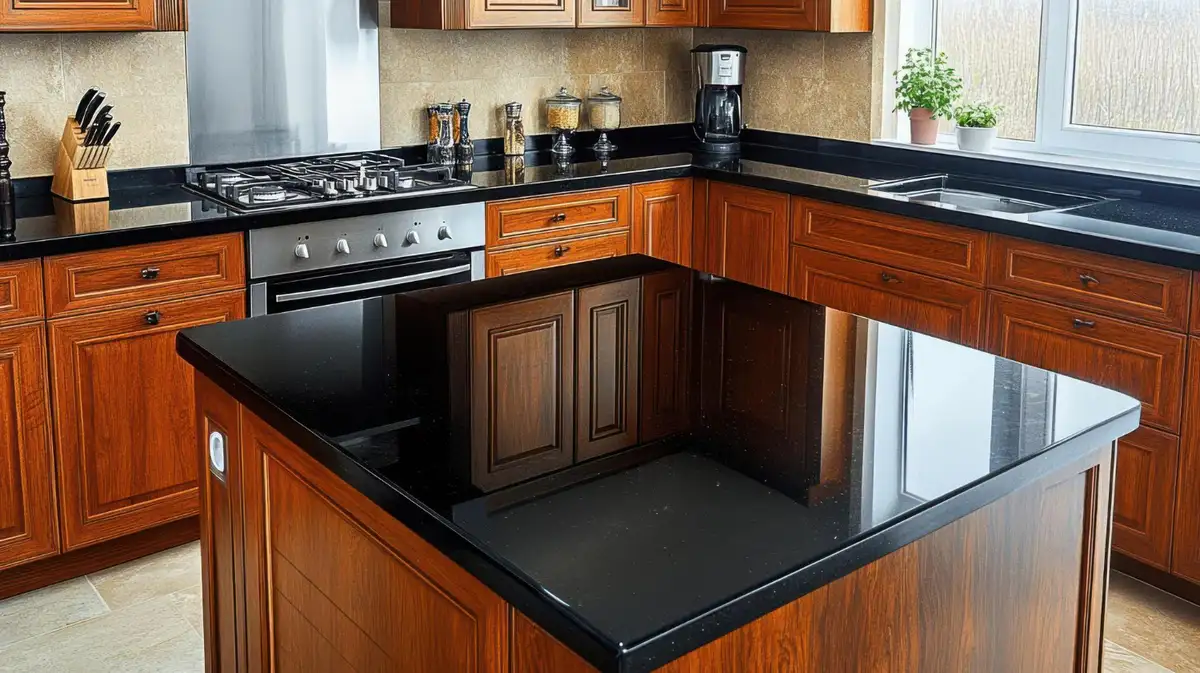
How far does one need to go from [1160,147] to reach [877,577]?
9.23ft

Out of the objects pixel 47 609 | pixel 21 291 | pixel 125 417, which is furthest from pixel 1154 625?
pixel 21 291

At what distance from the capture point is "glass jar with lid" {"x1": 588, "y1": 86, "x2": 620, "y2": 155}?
465cm

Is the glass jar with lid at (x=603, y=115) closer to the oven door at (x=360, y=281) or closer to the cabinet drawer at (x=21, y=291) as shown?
the oven door at (x=360, y=281)

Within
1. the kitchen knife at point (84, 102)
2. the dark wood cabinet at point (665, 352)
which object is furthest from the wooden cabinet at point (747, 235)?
the kitchen knife at point (84, 102)

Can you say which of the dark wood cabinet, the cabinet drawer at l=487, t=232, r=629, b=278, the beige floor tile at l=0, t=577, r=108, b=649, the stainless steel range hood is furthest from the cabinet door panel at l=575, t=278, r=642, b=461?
the stainless steel range hood

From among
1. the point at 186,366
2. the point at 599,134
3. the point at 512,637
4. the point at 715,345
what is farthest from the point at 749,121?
the point at 512,637

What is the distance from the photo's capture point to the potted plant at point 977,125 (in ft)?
A: 13.5

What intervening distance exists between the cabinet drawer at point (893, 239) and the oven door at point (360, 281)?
1095mm

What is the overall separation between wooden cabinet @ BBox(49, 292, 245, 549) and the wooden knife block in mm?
533

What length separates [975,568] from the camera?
1.60 meters

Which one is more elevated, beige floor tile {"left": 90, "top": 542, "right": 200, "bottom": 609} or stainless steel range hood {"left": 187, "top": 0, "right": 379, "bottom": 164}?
stainless steel range hood {"left": 187, "top": 0, "right": 379, "bottom": 164}

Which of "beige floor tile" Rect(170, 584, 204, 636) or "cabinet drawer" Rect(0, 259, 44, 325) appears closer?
"cabinet drawer" Rect(0, 259, 44, 325)

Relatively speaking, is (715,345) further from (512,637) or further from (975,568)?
(512,637)

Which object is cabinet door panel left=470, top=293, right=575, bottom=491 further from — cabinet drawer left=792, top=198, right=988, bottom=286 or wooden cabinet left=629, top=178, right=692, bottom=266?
wooden cabinet left=629, top=178, right=692, bottom=266
